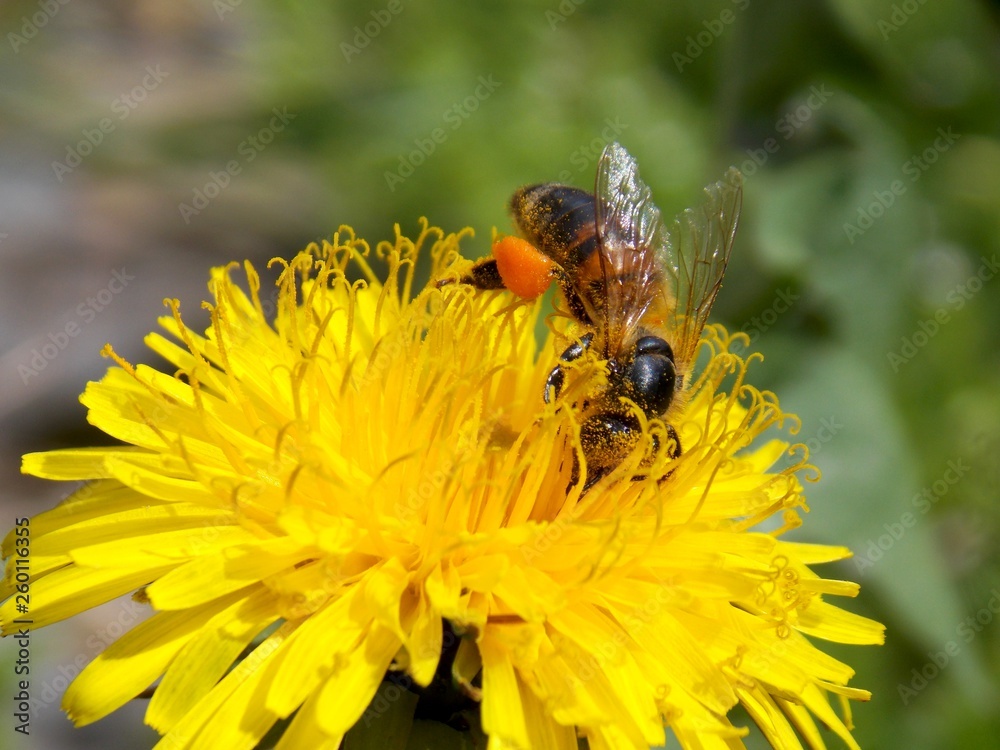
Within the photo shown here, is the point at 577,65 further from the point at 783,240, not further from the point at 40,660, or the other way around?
the point at 40,660

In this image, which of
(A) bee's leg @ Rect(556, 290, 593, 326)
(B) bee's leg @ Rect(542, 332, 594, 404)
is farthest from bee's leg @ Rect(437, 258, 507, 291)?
(B) bee's leg @ Rect(542, 332, 594, 404)

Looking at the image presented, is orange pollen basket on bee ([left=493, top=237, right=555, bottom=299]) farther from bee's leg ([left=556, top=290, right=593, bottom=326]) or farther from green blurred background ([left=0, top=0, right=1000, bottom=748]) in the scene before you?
green blurred background ([left=0, top=0, right=1000, bottom=748])

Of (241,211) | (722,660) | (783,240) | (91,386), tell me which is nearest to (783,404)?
(783,240)

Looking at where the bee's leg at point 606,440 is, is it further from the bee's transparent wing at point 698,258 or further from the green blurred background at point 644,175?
the green blurred background at point 644,175

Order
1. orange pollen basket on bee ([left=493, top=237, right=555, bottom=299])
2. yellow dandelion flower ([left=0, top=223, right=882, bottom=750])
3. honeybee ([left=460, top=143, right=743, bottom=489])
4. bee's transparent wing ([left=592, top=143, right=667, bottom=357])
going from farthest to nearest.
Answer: orange pollen basket on bee ([left=493, top=237, right=555, bottom=299]), bee's transparent wing ([left=592, top=143, right=667, bottom=357]), honeybee ([left=460, top=143, right=743, bottom=489]), yellow dandelion flower ([left=0, top=223, right=882, bottom=750])

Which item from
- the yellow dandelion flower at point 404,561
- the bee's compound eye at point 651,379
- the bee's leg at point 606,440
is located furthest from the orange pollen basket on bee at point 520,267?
the bee's leg at point 606,440

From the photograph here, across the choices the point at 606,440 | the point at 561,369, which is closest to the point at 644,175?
the point at 561,369
